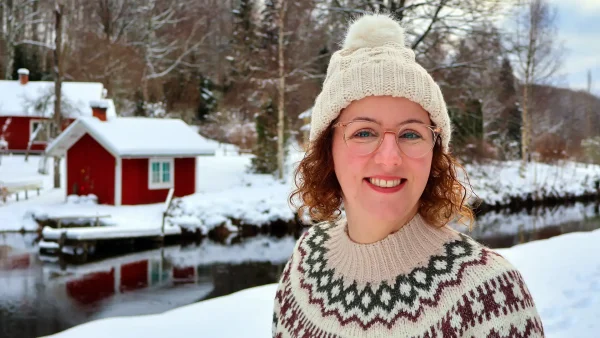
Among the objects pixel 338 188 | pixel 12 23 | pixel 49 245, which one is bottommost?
pixel 49 245

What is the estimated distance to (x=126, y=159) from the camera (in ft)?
50.2

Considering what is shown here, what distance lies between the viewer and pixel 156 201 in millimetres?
15766

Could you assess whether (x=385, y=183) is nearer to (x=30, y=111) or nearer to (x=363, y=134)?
(x=363, y=134)

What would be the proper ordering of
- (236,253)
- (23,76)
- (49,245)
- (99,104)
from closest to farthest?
1. (49,245)
2. (236,253)
3. (99,104)
4. (23,76)

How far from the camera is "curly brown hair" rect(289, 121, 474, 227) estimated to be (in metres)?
1.38

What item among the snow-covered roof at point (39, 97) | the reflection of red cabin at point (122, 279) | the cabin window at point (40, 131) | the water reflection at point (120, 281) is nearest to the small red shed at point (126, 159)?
the water reflection at point (120, 281)

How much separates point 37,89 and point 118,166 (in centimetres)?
1317

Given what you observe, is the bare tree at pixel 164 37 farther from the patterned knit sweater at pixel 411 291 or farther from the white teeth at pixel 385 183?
the white teeth at pixel 385 183

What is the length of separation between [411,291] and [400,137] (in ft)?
1.20

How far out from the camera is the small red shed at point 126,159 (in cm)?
1510

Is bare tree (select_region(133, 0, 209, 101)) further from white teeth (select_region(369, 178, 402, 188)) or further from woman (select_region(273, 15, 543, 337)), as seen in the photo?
white teeth (select_region(369, 178, 402, 188))

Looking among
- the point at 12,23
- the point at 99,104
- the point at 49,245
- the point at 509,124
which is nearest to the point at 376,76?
the point at 49,245

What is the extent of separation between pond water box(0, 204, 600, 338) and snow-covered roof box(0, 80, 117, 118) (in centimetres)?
1242

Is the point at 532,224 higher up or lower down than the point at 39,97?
lower down
